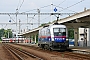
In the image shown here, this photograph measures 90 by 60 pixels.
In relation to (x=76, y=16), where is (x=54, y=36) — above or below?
below

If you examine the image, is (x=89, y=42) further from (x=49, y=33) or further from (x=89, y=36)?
(x=49, y=33)

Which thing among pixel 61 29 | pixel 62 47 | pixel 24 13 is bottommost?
pixel 62 47

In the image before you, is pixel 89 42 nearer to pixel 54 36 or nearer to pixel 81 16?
pixel 81 16

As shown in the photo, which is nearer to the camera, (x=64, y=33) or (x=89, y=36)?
(x=64, y=33)

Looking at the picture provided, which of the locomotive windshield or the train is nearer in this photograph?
the train

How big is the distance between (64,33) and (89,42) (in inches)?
1013

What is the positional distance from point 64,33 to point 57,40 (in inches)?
53.8

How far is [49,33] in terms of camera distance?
34.0 meters

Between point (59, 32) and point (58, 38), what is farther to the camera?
point (59, 32)

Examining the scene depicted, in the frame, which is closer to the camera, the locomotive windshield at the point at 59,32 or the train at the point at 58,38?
the train at the point at 58,38

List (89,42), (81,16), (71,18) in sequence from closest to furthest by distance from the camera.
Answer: (81,16)
(71,18)
(89,42)

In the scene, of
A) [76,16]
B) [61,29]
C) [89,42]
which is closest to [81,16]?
[76,16]

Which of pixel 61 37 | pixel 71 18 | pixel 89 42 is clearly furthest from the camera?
pixel 89 42

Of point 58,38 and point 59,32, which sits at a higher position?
point 59,32
